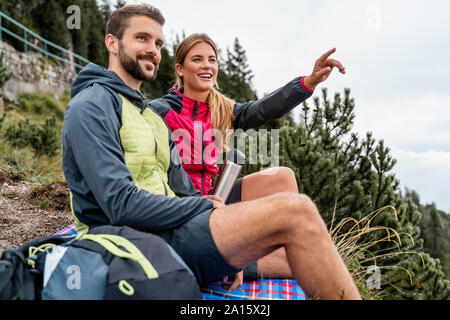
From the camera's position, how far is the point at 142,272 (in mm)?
1412

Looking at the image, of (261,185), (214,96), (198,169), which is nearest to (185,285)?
(261,185)

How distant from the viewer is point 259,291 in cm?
210

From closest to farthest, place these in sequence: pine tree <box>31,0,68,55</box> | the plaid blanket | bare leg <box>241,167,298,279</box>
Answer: the plaid blanket
bare leg <box>241,167,298,279</box>
pine tree <box>31,0,68,55</box>

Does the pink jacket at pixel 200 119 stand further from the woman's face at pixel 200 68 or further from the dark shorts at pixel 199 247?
the dark shorts at pixel 199 247

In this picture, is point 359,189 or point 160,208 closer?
point 160,208

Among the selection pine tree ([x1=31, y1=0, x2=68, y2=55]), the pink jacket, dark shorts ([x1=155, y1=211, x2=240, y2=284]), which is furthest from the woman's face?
pine tree ([x1=31, y1=0, x2=68, y2=55])

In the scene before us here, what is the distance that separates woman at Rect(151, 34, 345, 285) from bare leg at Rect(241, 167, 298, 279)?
34 millimetres

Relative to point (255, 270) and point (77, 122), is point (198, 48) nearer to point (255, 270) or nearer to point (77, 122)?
point (77, 122)

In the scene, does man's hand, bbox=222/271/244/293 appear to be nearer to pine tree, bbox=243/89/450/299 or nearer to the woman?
the woman

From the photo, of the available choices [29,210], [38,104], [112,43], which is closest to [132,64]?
[112,43]

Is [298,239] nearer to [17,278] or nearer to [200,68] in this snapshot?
[17,278]

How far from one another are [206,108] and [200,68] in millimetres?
313

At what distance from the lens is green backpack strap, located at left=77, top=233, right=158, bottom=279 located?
1415mm

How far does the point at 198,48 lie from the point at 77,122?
1.54 metres
